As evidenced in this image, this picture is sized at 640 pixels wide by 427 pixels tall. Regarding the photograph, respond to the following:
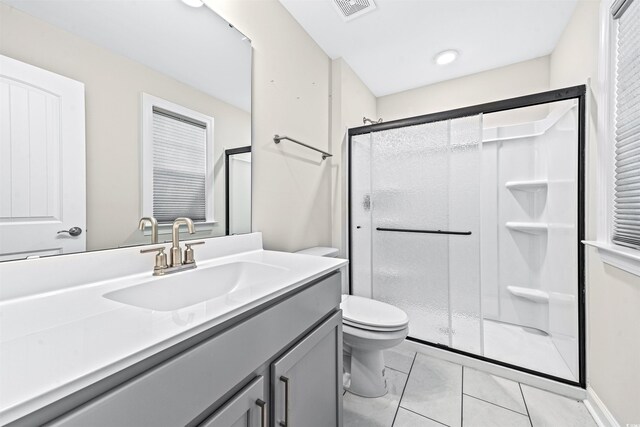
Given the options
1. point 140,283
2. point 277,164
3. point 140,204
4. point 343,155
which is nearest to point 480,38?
point 343,155

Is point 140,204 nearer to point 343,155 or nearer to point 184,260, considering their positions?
point 184,260

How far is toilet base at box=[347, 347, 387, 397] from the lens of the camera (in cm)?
148

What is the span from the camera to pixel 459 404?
1.40m

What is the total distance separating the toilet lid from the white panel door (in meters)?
1.22

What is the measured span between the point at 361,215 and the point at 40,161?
6.14ft

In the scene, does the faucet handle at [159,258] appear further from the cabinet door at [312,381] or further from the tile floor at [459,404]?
the tile floor at [459,404]

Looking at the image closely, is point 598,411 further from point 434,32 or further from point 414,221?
point 434,32

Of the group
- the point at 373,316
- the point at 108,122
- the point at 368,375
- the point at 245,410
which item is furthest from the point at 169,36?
the point at 368,375

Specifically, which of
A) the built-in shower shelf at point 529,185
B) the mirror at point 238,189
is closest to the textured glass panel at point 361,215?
the mirror at point 238,189

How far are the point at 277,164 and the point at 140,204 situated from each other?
822 millimetres

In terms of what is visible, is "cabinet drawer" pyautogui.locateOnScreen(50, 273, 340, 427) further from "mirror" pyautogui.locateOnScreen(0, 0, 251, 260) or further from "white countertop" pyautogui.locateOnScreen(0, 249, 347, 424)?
"mirror" pyautogui.locateOnScreen(0, 0, 251, 260)

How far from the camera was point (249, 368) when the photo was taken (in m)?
0.64

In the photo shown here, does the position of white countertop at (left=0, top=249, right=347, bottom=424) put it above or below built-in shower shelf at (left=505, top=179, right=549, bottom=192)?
below

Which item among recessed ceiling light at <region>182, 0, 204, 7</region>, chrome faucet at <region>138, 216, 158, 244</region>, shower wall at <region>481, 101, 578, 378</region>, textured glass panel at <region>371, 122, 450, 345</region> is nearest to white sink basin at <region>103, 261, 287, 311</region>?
chrome faucet at <region>138, 216, 158, 244</region>
